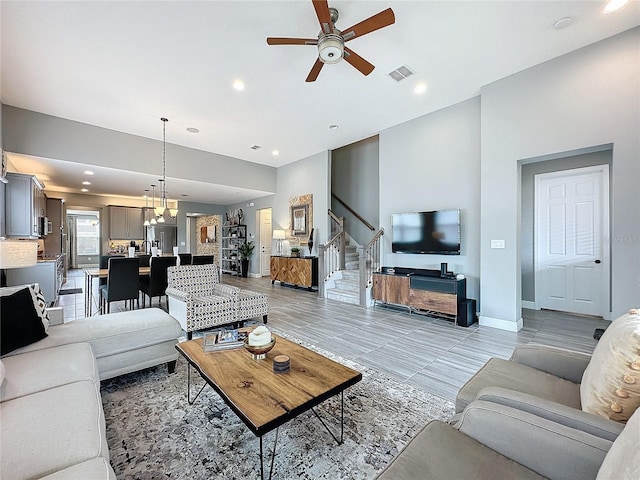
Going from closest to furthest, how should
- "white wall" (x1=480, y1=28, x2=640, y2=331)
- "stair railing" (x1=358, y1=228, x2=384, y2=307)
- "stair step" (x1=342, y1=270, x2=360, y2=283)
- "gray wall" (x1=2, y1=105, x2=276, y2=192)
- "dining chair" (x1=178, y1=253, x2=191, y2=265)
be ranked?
1. "white wall" (x1=480, y1=28, x2=640, y2=331)
2. "gray wall" (x1=2, y1=105, x2=276, y2=192)
3. "stair railing" (x1=358, y1=228, x2=384, y2=307)
4. "dining chair" (x1=178, y1=253, x2=191, y2=265)
5. "stair step" (x1=342, y1=270, x2=360, y2=283)

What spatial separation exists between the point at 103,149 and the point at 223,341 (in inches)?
213

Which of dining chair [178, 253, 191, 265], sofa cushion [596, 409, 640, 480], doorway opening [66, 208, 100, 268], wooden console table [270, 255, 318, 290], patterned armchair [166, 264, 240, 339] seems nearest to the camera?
sofa cushion [596, 409, 640, 480]

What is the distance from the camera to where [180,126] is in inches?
209

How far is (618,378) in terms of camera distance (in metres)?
1.02

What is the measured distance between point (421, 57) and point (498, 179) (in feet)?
6.67

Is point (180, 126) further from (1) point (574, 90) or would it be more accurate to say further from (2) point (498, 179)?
(1) point (574, 90)

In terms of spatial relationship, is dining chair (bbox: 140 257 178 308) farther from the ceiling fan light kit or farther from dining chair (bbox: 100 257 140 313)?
the ceiling fan light kit

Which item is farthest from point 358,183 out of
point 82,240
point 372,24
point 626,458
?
point 82,240

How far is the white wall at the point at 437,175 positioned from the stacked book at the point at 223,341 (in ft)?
12.6

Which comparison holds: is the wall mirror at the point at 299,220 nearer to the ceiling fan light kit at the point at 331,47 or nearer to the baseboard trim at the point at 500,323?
the baseboard trim at the point at 500,323

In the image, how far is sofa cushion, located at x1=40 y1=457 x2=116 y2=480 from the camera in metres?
0.89

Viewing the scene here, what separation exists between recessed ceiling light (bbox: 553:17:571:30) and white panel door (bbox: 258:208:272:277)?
7.85 m

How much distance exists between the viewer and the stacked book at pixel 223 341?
6.86 ft

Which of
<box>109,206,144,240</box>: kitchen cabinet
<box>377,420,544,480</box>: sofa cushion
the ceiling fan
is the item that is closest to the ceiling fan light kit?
the ceiling fan
